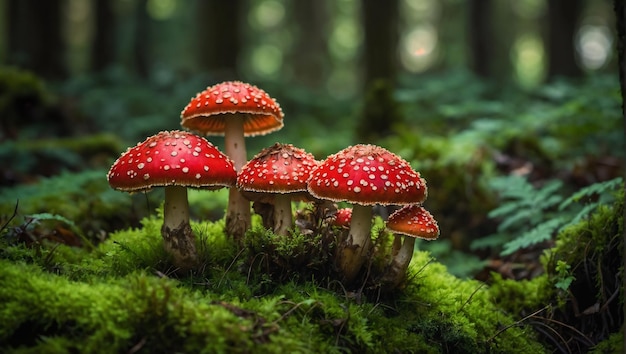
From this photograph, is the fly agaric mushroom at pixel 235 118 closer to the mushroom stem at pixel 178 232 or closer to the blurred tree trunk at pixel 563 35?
the mushroom stem at pixel 178 232

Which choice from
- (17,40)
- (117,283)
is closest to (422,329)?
(117,283)

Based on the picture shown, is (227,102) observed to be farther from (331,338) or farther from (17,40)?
(17,40)

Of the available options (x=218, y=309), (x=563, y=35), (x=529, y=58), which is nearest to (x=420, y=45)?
(x=529, y=58)

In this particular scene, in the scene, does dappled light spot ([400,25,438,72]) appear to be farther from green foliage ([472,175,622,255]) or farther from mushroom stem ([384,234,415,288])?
mushroom stem ([384,234,415,288])

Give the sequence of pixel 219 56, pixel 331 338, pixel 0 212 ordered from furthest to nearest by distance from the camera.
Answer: pixel 219 56 < pixel 0 212 < pixel 331 338

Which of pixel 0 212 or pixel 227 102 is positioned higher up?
pixel 227 102

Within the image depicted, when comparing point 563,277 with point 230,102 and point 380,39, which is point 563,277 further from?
point 380,39

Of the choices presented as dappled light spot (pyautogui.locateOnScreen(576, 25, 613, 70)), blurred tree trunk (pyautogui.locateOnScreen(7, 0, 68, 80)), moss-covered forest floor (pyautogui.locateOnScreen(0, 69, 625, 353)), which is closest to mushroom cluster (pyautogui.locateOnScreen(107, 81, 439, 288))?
moss-covered forest floor (pyautogui.locateOnScreen(0, 69, 625, 353))
